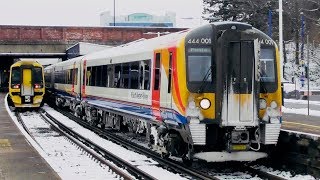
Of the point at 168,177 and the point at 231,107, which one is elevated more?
the point at 231,107

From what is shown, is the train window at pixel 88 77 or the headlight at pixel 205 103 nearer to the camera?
the headlight at pixel 205 103

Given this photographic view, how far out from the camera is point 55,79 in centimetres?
3591

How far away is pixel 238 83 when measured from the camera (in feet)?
36.2

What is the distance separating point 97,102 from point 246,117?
10668 millimetres

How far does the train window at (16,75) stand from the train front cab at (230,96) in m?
21.5

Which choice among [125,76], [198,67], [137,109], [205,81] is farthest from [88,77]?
[205,81]

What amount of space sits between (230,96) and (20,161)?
4.84 meters

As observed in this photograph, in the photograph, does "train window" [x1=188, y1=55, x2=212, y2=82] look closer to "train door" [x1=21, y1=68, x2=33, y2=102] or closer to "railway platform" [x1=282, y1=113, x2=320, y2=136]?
"railway platform" [x1=282, y1=113, x2=320, y2=136]

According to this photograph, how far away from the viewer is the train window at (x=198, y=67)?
11.1 m

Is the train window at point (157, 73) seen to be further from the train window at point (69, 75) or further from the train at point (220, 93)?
the train window at point (69, 75)

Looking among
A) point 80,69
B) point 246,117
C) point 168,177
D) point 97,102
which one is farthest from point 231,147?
point 80,69

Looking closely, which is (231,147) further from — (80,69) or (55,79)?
(55,79)

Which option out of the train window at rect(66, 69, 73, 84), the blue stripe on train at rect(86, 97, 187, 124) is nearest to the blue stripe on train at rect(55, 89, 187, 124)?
the blue stripe on train at rect(86, 97, 187, 124)

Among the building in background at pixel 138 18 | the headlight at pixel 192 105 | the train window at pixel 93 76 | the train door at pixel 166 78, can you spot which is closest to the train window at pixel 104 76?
the train window at pixel 93 76
